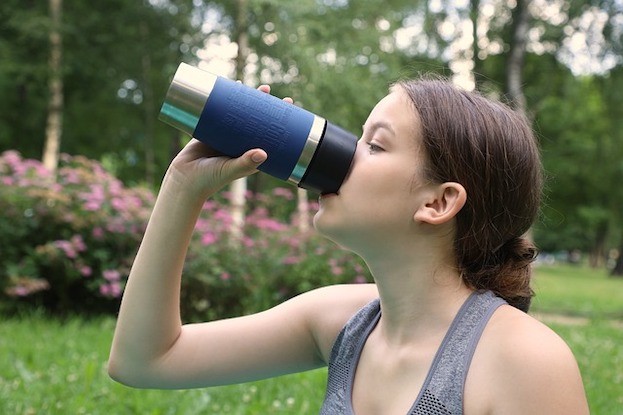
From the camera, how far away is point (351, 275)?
7.33 meters

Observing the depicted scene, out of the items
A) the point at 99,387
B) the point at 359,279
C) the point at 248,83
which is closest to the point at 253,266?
the point at 359,279

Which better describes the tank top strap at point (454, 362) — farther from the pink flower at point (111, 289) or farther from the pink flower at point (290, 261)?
the pink flower at point (290, 261)

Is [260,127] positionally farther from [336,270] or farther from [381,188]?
[336,270]

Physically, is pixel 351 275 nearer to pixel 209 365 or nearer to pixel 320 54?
pixel 209 365

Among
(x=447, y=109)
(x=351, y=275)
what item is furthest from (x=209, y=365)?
(x=351, y=275)

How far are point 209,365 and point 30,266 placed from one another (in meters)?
4.86

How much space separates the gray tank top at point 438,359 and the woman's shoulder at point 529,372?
43mm

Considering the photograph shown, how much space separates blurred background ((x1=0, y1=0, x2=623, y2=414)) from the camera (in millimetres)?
6184

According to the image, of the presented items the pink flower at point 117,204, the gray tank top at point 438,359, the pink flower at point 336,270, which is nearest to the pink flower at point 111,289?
the pink flower at point 117,204

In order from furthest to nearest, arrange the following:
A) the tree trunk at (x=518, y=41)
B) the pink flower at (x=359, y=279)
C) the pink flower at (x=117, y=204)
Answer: the tree trunk at (x=518, y=41), the pink flower at (x=359, y=279), the pink flower at (x=117, y=204)

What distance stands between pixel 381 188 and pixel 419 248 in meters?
0.16

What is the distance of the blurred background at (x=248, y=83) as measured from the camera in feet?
20.3

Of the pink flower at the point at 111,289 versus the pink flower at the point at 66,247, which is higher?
the pink flower at the point at 66,247

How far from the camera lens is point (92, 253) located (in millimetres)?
6297
